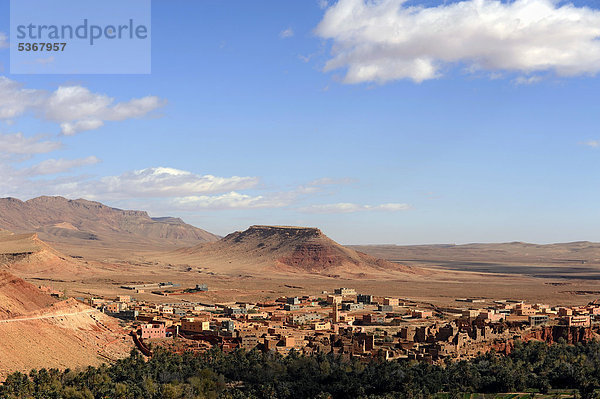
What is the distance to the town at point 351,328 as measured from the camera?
2862 inches

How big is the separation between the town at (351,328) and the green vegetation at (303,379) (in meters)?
6.96

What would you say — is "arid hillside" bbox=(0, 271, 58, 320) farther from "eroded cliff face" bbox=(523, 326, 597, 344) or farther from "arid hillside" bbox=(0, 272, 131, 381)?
"eroded cliff face" bbox=(523, 326, 597, 344)

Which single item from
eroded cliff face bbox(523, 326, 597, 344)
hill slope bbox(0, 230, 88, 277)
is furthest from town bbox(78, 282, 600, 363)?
hill slope bbox(0, 230, 88, 277)

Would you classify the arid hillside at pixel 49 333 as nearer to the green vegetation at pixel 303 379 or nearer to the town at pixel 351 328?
the green vegetation at pixel 303 379

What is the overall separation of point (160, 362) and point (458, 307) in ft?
220

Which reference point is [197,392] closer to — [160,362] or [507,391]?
[160,362]

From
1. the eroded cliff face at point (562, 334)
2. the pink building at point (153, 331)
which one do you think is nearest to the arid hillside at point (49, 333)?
the pink building at point (153, 331)

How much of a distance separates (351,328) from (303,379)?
2698cm

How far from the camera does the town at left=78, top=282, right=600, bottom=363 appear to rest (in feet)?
238

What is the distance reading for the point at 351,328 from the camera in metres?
84.1

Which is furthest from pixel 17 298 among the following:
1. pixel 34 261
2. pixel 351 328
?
pixel 34 261

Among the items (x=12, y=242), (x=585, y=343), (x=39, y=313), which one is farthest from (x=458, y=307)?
(x=12, y=242)

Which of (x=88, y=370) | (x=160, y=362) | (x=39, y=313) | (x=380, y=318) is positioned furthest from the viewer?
(x=380, y=318)

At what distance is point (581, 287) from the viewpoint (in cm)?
16875
